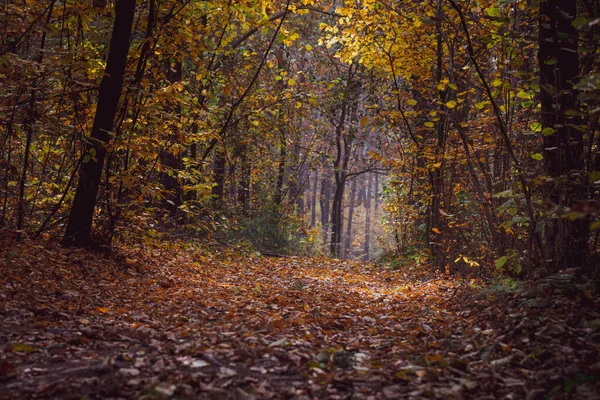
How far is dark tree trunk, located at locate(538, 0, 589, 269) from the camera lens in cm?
472

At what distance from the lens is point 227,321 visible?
471 cm

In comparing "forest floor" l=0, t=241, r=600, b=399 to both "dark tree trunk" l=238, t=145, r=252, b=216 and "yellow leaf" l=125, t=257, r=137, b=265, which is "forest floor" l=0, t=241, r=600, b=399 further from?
"dark tree trunk" l=238, t=145, r=252, b=216

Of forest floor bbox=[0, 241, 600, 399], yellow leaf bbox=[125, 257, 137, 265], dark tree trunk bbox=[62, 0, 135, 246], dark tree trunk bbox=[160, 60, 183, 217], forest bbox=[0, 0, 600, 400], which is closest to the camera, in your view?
forest floor bbox=[0, 241, 600, 399]

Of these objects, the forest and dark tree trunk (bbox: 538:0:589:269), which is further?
dark tree trunk (bbox: 538:0:589:269)

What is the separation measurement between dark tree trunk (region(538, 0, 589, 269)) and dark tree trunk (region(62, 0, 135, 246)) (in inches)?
199

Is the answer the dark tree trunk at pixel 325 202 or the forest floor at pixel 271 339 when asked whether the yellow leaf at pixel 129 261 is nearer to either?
the forest floor at pixel 271 339

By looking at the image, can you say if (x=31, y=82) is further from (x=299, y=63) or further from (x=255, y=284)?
(x=299, y=63)

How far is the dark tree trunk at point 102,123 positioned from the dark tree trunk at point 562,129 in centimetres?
506

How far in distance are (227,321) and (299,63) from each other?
18.9 m

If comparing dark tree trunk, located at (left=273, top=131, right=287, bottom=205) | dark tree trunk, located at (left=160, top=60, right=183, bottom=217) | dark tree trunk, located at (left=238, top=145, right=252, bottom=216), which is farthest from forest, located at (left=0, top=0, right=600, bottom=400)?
dark tree trunk, located at (left=273, top=131, right=287, bottom=205)

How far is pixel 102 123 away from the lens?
6430 mm

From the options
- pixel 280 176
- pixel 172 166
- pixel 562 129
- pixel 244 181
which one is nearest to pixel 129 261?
pixel 172 166

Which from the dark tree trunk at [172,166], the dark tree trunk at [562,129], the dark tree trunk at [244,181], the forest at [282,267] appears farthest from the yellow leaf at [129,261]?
the dark tree trunk at [244,181]

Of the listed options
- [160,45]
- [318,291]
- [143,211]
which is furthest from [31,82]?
[318,291]
